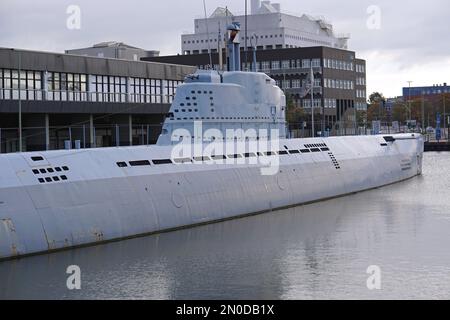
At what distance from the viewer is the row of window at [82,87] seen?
47.1 metres

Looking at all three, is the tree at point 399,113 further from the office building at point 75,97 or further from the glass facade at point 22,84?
the glass facade at point 22,84

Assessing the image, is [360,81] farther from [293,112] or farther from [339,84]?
[293,112]

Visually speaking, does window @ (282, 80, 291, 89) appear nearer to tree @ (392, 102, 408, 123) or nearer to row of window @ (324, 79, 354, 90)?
row of window @ (324, 79, 354, 90)

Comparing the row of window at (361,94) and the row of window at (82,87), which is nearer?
the row of window at (82,87)

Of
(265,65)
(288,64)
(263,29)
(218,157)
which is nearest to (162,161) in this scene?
(218,157)

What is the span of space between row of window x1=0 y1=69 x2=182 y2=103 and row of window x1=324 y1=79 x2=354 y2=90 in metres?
36.6

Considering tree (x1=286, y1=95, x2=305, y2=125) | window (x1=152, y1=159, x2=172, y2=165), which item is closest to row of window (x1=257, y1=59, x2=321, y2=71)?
tree (x1=286, y1=95, x2=305, y2=125)

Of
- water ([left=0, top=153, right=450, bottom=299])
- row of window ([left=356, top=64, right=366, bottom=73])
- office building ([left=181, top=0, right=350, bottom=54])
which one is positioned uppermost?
office building ([left=181, top=0, right=350, bottom=54])

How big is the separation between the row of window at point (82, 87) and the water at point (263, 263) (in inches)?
781

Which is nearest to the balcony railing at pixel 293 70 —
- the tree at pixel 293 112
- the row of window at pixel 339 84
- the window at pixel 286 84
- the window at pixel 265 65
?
A: the window at pixel 265 65

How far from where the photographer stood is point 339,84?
3971 inches

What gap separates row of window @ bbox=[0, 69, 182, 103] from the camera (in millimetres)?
47094

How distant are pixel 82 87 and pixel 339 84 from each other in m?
55.1
